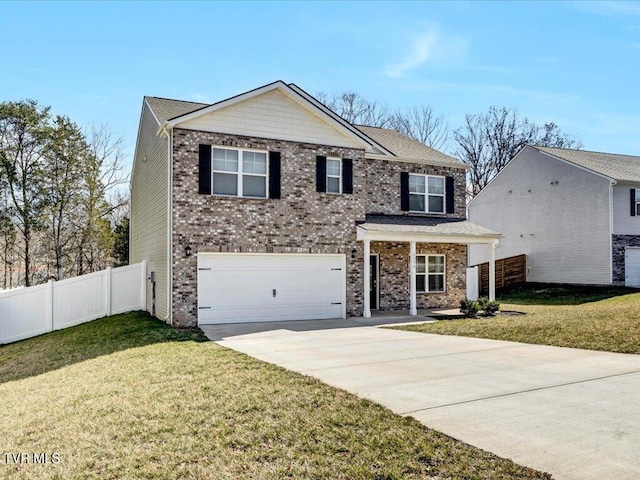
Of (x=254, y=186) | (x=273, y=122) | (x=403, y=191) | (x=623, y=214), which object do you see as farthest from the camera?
(x=623, y=214)

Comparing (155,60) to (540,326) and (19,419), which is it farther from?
(540,326)

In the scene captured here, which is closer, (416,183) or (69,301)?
(69,301)

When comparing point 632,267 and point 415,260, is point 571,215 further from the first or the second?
point 415,260

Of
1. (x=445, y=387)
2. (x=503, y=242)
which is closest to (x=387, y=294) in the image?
(x=445, y=387)

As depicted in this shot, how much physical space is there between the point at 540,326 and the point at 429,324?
294 cm

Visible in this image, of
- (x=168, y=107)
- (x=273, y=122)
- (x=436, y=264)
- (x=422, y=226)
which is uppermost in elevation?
(x=168, y=107)

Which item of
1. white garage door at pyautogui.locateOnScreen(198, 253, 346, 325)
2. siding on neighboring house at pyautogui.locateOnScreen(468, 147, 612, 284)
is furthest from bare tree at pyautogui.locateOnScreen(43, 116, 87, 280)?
siding on neighboring house at pyautogui.locateOnScreen(468, 147, 612, 284)

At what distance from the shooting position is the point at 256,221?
14727 mm

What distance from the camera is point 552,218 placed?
25.9 metres

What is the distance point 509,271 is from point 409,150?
11.5 meters

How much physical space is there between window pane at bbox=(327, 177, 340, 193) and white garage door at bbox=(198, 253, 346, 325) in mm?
2132

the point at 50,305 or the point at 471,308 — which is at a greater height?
the point at 50,305

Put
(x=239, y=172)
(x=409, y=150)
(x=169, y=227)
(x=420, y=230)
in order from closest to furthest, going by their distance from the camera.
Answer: (x=169, y=227)
(x=239, y=172)
(x=420, y=230)
(x=409, y=150)

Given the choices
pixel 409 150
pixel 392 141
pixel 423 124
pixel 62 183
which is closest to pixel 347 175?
pixel 409 150
